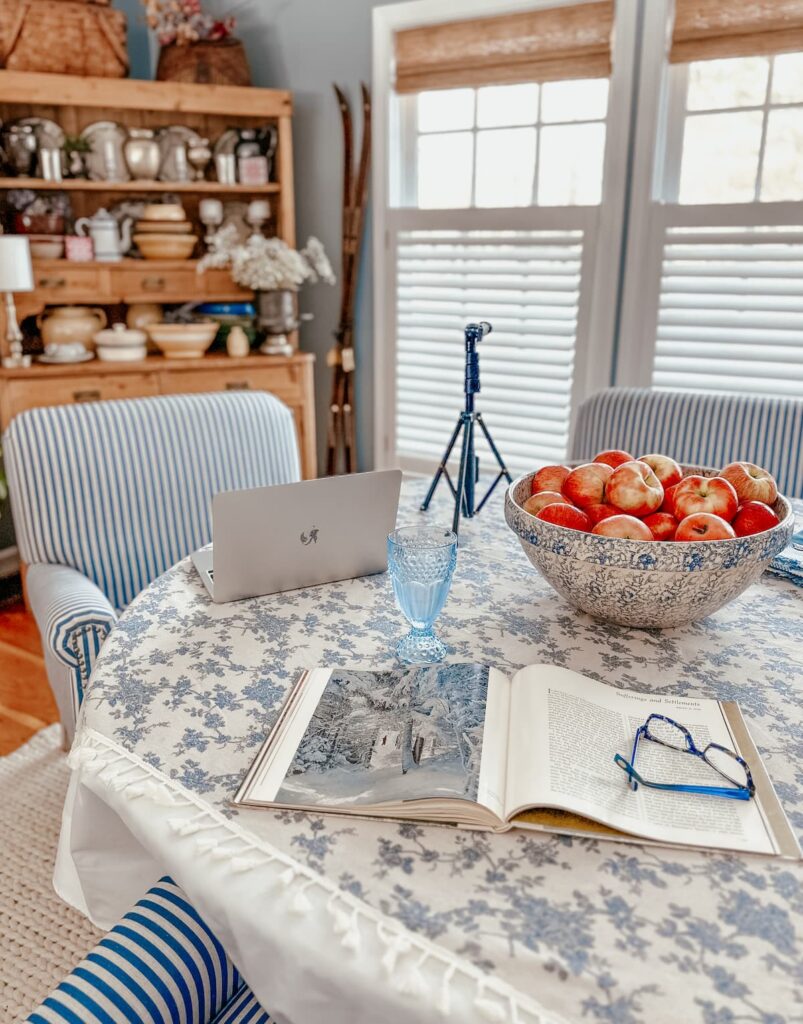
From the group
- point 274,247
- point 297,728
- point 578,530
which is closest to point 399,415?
point 274,247

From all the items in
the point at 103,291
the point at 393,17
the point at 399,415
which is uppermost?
the point at 393,17

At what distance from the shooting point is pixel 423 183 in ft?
10.1

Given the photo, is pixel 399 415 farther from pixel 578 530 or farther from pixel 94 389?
pixel 578 530

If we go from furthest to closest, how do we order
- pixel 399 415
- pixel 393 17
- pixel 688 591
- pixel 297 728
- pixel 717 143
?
pixel 399 415 < pixel 393 17 < pixel 717 143 < pixel 688 591 < pixel 297 728

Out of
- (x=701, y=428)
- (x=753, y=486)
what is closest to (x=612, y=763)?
(x=753, y=486)

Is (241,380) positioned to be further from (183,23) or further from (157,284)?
(183,23)

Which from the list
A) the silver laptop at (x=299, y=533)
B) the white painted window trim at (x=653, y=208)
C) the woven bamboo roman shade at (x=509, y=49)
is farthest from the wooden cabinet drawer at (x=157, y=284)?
the silver laptop at (x=299, y=533)

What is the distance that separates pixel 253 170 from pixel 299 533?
2.40 meters

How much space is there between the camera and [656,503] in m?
1.07

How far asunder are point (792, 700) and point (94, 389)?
8.63ft

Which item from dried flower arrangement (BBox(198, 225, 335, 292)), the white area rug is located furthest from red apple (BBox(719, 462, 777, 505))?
dried flower arrangement (BBox(198, 225, 335, 292))

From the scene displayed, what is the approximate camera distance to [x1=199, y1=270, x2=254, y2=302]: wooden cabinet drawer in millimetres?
3215

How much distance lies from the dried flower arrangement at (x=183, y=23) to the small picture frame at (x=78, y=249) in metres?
0.80

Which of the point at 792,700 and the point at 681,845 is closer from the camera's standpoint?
the point at 681,845
